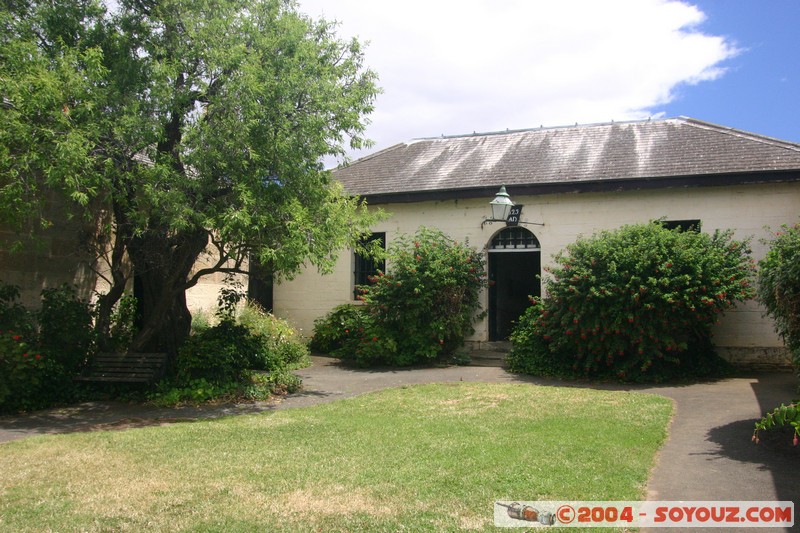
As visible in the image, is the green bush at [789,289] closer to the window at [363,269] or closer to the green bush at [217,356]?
the green bush at [217,356]

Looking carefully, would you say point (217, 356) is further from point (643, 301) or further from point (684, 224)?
point (684, 224)

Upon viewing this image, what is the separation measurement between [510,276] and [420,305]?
4208mm

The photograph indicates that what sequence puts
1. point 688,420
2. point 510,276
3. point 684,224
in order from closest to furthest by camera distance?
point 688,420 < point 684,224 < point 510,276

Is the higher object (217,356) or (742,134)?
(742,134)

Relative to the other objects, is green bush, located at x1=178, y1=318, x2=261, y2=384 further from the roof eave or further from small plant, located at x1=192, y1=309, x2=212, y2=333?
the roof eave

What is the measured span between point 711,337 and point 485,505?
8.63 meters

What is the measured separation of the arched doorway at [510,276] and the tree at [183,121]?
18.3 ft

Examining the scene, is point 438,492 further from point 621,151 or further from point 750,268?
point 621,151

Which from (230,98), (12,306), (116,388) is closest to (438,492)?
(230,98)

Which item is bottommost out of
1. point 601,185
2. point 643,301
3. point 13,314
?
point 13,314

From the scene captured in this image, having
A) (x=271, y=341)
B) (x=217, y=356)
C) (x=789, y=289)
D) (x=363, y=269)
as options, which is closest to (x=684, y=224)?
(x=789, y=289)

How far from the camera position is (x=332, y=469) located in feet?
19.1

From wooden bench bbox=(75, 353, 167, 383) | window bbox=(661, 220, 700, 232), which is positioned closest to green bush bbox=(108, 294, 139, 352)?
wooden bench bbox=(75, 353, 167, 383)

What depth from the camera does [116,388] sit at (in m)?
9.83
